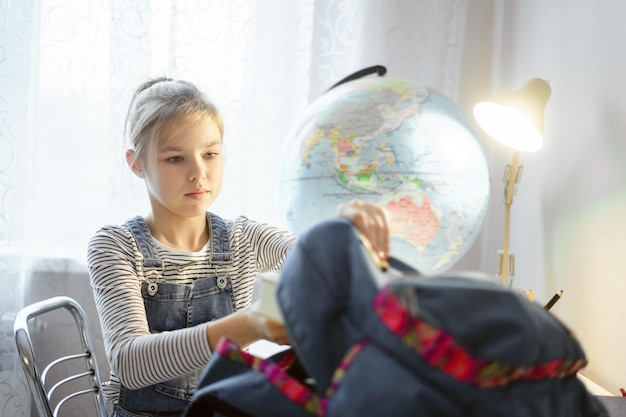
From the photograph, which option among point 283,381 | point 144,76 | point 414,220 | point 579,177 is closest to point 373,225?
point 283,381

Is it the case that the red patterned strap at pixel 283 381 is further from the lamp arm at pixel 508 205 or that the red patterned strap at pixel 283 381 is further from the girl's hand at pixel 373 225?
the lamp arm at pixel 508 205

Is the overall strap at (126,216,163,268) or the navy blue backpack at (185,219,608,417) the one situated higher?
the navy blue backpack at (185,219,608,417)

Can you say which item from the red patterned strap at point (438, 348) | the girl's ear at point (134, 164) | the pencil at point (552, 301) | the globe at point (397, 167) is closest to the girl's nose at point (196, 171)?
the girl's ear at point (134, 164)

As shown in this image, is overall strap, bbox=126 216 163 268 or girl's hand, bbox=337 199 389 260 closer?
girl's hand, bbox=337 199 389 260

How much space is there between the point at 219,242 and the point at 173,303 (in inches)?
7.2

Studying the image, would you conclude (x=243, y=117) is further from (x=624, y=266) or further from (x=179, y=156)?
(x=624, y=266)

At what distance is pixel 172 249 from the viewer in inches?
64.4

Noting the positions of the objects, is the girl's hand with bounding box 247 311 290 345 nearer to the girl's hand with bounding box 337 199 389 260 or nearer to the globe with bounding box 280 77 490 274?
the girl's hand with bounding box 337 199 389 260

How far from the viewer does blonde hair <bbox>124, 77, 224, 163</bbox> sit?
61.2 inches

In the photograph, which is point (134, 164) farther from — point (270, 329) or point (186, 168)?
point (270, 329)

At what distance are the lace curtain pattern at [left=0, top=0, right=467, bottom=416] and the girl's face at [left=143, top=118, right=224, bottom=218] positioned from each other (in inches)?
39.2

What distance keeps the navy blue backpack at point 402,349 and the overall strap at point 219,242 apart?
3.05ft

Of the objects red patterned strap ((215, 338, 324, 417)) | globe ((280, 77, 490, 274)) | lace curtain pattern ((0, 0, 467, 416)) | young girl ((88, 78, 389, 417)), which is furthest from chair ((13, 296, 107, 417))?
red patterned strap ((215, 338, 324, 417))

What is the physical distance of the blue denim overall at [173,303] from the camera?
4.94 feet
